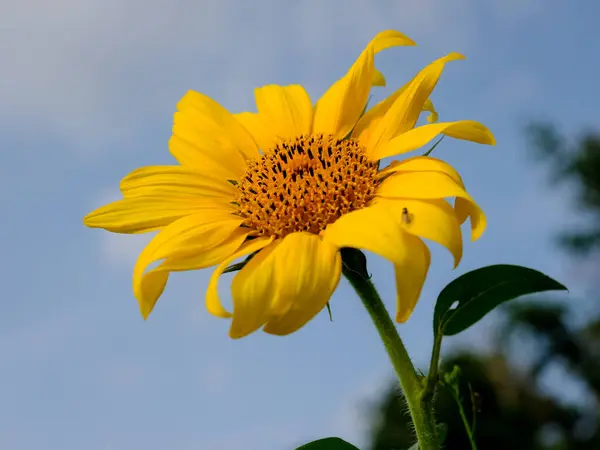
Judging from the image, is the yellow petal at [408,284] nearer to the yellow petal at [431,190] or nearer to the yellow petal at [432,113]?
the yellow petal at [431,190]

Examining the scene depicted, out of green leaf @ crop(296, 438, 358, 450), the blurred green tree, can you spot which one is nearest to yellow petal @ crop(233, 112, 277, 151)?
green leaf @ crop(296, 438, 358, 450)

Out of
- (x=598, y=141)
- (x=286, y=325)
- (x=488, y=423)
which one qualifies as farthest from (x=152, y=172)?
A: (x=598, y=141)

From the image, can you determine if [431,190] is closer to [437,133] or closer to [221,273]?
[437,133]

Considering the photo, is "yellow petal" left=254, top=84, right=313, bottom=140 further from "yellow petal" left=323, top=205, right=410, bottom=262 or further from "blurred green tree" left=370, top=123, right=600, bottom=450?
"blurred green tree" left=370, top=123, right=600, bottom=450

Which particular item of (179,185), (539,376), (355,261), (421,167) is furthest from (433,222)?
(539,376)

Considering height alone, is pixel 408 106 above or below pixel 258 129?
below
